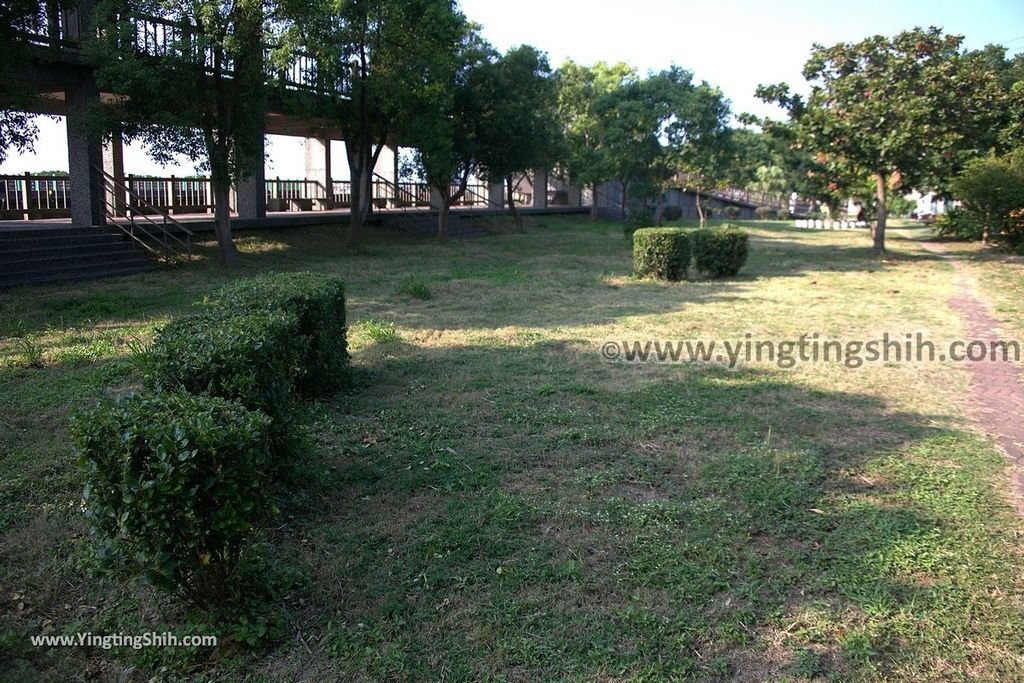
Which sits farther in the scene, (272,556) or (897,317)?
(897,317)

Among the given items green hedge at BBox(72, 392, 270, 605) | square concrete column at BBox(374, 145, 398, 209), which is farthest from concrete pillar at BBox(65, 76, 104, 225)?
green hedge at BBox(72, 392, 270, 605)

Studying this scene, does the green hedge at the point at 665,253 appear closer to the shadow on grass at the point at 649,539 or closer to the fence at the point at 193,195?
the shadow on grass at the point at 649,539

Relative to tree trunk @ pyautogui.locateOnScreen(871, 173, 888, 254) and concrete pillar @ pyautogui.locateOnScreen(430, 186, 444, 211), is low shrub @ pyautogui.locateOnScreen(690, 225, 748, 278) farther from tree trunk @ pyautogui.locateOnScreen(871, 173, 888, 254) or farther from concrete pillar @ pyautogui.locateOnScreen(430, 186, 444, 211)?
concrete pillar @ pyautogui.locateOnScreen(430, 186, 444, 211)

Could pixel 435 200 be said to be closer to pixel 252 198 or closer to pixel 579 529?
pixel 252 198

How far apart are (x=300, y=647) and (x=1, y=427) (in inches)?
137

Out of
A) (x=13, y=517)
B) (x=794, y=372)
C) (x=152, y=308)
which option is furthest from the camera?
(x=152, y=308)

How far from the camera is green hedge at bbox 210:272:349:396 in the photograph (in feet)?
17.4

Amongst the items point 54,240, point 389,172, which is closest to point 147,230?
point 54,240

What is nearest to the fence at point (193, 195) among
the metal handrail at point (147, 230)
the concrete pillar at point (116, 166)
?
the concrete pillar at point (116, 166)

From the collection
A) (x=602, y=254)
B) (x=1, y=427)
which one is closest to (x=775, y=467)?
(x=1, y=427)

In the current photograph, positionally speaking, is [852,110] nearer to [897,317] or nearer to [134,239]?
[897,317]

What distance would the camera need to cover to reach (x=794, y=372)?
22.9 feet

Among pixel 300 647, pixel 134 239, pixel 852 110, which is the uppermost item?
pixel 852 110

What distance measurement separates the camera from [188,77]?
13008 millimetres
